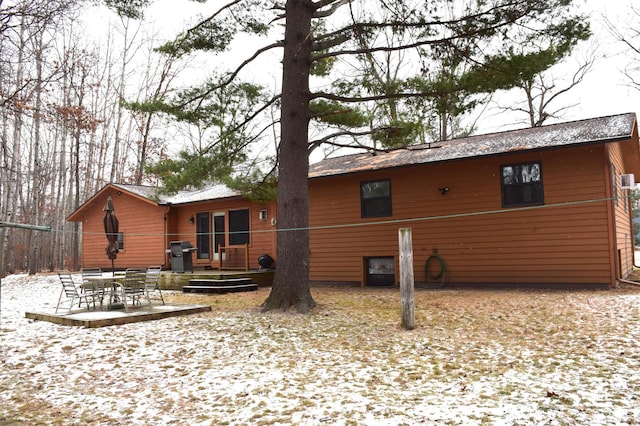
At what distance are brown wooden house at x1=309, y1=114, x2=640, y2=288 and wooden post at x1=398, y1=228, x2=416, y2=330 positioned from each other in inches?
109

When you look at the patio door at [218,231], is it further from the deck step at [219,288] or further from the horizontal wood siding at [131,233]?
the deck step at [219,288]

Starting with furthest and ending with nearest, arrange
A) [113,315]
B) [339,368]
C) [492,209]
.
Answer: [492,209], [113,315], [339,368]

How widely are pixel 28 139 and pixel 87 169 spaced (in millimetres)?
4154

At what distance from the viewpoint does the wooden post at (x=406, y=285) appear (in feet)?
21.4

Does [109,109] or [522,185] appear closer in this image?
[522,185]

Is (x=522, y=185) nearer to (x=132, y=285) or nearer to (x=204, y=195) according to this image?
(x=132, y=285)

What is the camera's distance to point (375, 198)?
1273 cm

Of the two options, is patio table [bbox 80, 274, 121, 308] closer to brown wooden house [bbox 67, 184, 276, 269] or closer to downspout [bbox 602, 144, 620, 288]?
brown wooden house [bbox 67, 184, 276, 269]

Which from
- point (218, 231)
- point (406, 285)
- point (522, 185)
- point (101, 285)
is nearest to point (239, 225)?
point (218, 231)

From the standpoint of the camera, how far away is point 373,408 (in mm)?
3754

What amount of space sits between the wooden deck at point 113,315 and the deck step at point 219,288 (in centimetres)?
299

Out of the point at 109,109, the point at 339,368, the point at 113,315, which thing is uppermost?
Answer: the point at 109,109

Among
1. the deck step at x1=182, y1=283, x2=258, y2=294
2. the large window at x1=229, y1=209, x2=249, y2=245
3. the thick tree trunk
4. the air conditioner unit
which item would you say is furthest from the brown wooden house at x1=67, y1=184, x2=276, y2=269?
the air conditioner unit

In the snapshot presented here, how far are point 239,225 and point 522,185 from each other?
900 cm
